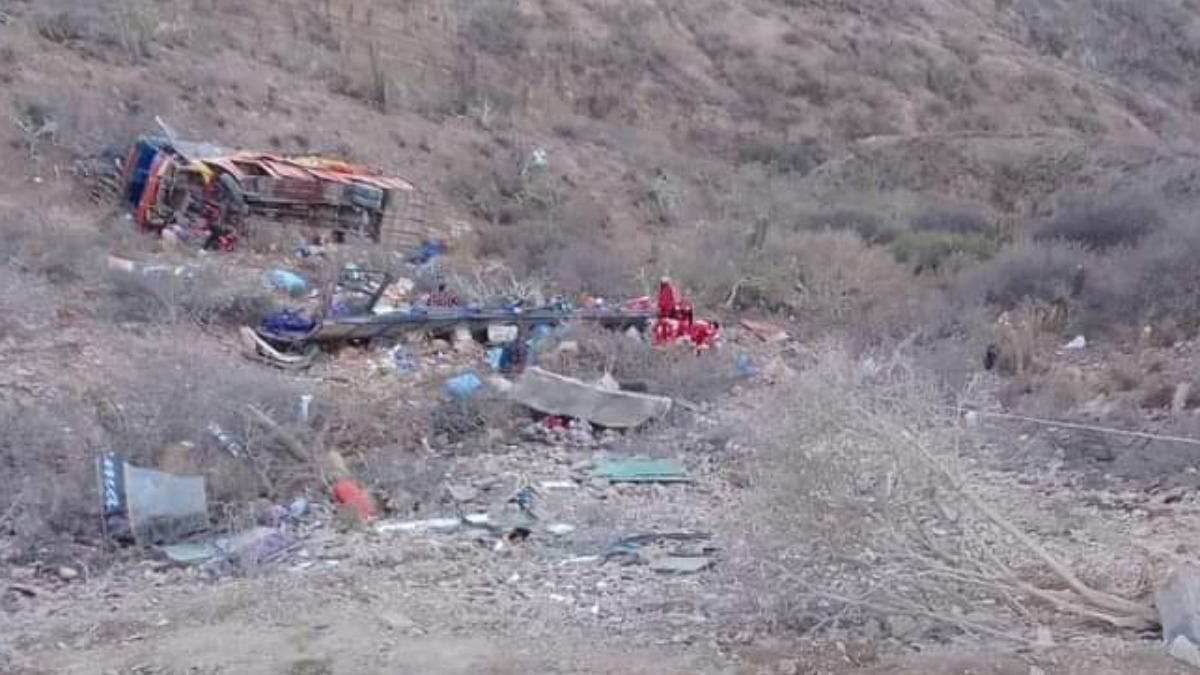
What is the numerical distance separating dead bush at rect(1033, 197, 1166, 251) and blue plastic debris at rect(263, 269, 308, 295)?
7.84 metres

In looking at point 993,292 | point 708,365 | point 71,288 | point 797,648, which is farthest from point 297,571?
point 993,292

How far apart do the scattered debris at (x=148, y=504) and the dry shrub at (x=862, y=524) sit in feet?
10.3

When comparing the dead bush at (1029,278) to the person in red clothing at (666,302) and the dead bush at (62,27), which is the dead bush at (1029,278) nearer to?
the person in red clothing at (666,302)

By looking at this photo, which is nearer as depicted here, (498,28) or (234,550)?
(234,550)

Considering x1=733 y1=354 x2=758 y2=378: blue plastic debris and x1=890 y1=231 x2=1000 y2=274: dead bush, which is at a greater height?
x1=733 y1=354 x2=758 y2=378: blue plastic debris

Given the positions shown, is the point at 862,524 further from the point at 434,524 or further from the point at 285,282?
the point at 285,282

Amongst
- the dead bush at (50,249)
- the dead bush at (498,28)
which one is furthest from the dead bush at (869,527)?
the dead bush at (498,28)

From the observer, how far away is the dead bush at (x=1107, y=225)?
55.9 feet

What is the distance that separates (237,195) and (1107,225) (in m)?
8.99

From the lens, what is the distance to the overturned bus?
1606cm

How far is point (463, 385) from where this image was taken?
444 inches

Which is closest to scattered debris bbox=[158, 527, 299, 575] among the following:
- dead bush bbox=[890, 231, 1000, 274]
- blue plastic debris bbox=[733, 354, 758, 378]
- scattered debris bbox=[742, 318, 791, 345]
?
blue plastic debris bbox=[733, 354, 758, 378]

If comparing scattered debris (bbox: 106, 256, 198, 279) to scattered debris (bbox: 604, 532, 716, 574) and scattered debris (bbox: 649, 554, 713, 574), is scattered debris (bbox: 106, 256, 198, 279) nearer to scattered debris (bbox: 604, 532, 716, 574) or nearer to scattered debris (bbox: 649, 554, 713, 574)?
scattered debris (bbox: 604, 532, 716, 574)

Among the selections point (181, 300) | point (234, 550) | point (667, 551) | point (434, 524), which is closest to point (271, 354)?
point (181, 300)
